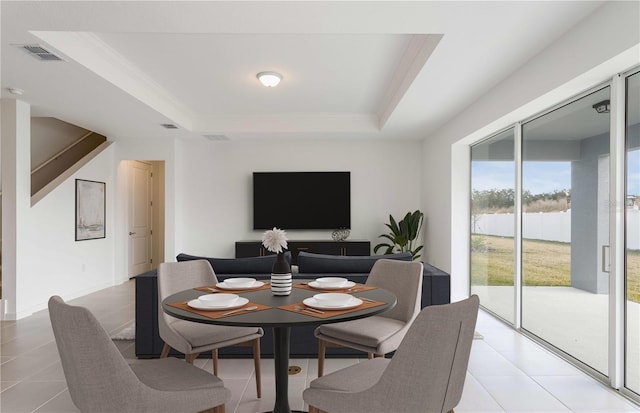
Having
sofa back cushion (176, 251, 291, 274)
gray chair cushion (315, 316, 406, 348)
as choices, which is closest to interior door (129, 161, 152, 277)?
sofa back cushion (176, 251, 291, 274)

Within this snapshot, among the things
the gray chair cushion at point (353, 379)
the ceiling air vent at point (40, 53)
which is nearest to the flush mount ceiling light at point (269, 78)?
the ceiling air vent at point (40, 53)

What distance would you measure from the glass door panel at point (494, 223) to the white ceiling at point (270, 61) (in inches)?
27.8

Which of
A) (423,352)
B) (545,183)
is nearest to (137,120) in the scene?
(545,183)

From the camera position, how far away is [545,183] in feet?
12.2

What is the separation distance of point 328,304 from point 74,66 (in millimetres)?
3247

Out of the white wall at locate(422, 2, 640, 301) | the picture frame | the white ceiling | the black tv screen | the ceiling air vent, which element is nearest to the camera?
the white wall at locate(422, 2, 640, 301)

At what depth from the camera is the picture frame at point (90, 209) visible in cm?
604

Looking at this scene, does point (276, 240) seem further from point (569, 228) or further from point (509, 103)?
point (509, 103)

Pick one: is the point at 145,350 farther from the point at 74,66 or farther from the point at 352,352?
the point at 74,66

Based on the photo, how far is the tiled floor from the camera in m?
2.53

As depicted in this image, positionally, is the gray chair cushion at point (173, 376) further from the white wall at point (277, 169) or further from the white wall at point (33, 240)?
the white wall at point (277, 169)

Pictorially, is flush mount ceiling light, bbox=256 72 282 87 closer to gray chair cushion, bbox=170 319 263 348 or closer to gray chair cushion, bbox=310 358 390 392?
gray chair cushion, bbox=170 319 263 348

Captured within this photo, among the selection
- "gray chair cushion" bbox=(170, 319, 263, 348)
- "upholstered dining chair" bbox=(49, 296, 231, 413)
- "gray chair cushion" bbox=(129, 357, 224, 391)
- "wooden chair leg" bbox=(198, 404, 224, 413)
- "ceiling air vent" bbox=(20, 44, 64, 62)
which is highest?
"ceiling air vent" bbox=(20, 44, 64, 62)

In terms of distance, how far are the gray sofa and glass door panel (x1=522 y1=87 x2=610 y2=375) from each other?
1.01 meters
